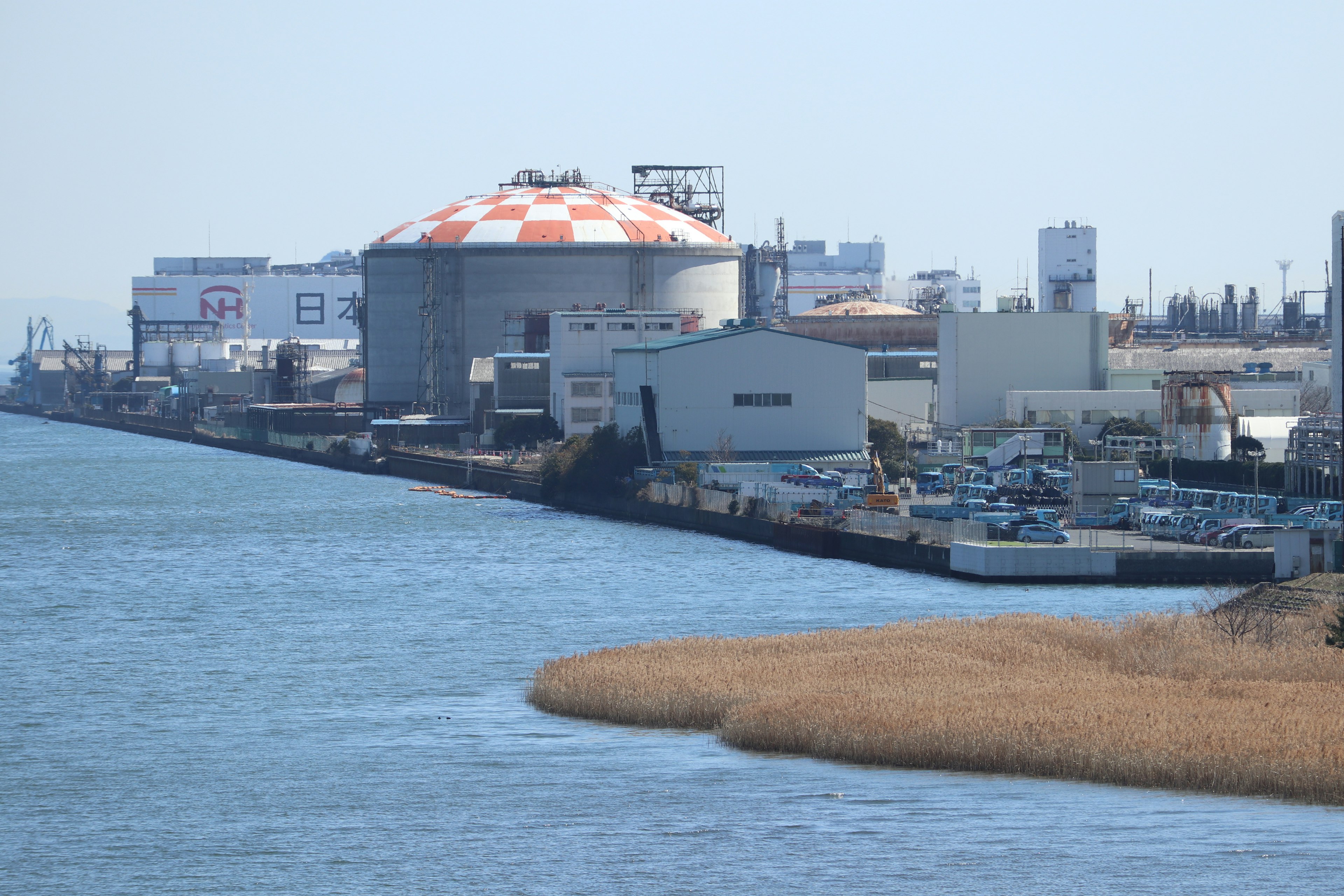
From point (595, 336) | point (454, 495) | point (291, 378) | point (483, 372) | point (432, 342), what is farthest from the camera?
point (291, 378)

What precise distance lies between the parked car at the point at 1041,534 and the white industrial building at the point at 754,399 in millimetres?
15806

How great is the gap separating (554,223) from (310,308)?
76.5 meters

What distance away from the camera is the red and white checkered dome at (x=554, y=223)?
7375 centimetres

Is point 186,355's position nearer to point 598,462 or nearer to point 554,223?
point 554,223

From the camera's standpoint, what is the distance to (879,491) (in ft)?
146

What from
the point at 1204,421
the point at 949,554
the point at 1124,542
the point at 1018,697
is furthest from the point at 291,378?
the point at 1018,697

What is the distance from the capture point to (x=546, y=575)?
36719 millimetres

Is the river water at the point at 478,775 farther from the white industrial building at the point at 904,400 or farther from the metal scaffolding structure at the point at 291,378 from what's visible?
the metal scaffolding structure at the point at 291,378

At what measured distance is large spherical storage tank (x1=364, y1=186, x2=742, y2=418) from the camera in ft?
240

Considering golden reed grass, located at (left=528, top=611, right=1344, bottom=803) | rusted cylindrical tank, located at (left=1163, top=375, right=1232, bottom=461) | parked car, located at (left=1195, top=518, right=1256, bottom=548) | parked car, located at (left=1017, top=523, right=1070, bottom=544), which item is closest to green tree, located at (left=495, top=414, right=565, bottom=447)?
→ rusted cylindrical tank, located at (left=1163, top=375, right=1232, bottom=461)

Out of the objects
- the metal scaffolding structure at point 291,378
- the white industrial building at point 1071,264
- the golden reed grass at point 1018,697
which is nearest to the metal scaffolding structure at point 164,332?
the metal scaffolding structure at point 291,378

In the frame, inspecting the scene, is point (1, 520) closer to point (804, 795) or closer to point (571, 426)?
point (571, 426)

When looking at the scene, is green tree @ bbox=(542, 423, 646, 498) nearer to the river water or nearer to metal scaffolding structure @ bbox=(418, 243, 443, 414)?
the river water

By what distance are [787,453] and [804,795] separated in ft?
107
